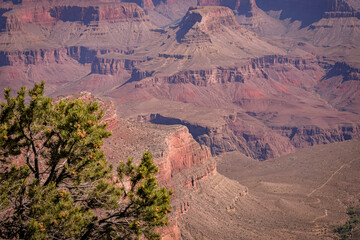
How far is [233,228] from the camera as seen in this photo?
59.8m

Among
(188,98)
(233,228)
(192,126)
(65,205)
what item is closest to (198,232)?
(233,228)

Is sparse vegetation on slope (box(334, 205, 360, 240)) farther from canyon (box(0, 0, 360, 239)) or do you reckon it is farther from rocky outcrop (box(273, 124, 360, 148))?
rocky outcrop (box(273, 124, 360, 148))

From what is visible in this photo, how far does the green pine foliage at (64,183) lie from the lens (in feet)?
68.5

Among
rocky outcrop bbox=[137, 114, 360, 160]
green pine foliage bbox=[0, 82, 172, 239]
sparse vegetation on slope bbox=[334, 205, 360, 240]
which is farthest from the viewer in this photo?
rocky outcrop bbox=[137, 114, 360, 160]

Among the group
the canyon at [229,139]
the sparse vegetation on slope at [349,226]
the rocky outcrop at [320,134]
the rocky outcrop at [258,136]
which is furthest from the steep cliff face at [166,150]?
the rocky outcrop at [320,134]

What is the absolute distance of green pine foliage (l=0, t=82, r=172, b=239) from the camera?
20.9 metres

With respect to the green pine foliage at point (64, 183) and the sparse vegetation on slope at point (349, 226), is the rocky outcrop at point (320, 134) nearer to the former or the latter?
the sparse vegetation on slope at point (349, 226)

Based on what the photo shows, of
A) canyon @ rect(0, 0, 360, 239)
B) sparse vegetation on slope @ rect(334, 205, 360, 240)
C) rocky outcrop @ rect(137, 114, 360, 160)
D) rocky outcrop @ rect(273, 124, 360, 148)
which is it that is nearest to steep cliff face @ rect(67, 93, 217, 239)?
canyon @ rect(0, 0, 360, 239)

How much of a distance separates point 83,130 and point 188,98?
520 feet

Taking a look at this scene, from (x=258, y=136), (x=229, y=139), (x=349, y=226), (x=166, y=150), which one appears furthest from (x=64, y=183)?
(x=258, y=136)

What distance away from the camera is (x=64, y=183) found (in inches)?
907

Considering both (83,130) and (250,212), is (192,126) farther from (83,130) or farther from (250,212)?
(83,130)

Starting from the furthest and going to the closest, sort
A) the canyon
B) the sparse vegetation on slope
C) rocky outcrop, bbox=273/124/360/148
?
1. rocky outcrop, bbox=273/124/360/148
2. the sparse vegetation on slope
3. the canyon

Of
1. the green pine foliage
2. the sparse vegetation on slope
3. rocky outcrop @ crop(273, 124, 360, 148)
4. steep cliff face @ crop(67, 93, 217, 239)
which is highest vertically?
the green pine foliage
